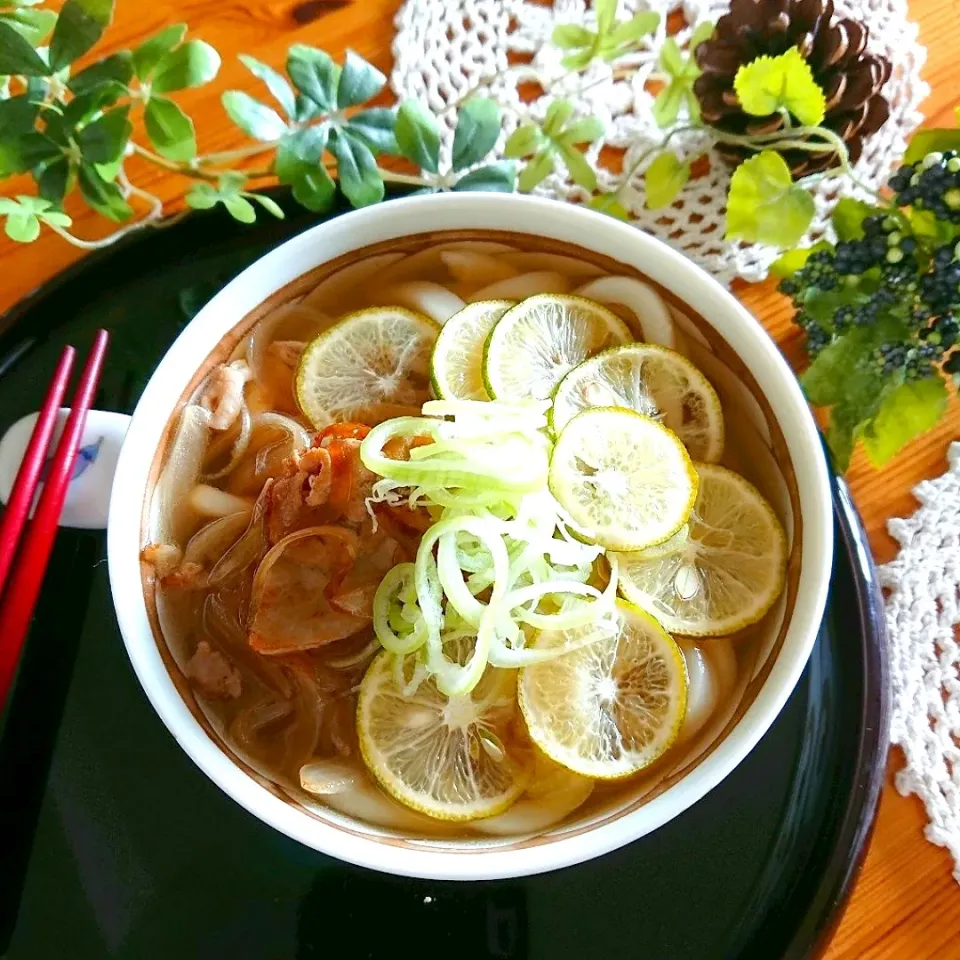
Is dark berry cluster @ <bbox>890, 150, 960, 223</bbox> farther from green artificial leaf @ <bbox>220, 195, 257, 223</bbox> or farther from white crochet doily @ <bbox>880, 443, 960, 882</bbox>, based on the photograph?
green artificial leaf @ <bbox>220, 195, 257, 223</bbox>

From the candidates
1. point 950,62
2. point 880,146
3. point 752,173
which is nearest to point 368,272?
point 752,173

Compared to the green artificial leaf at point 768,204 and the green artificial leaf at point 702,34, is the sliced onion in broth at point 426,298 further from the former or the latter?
the green artificial leaf at point 702,34

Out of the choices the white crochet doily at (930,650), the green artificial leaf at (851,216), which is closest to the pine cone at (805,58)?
the green artificial leaf at (851,216)

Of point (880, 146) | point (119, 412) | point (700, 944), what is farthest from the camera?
point (880, 146)

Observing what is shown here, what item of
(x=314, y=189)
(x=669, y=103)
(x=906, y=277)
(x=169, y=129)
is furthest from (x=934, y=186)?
(x=169, y=129)

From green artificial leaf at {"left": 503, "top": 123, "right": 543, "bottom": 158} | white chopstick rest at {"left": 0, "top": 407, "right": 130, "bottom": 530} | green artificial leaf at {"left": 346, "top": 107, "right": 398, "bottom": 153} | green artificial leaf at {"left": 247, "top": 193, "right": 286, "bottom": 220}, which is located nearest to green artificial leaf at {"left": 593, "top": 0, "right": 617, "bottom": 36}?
green artificial leaf at {"left": 503, "top": 123, "right": 543, "bottom": 158}

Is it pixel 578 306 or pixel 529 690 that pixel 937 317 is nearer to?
pixel 578 306

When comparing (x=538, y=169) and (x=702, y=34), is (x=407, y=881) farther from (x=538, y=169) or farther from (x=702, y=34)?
(x=702, y=34)
